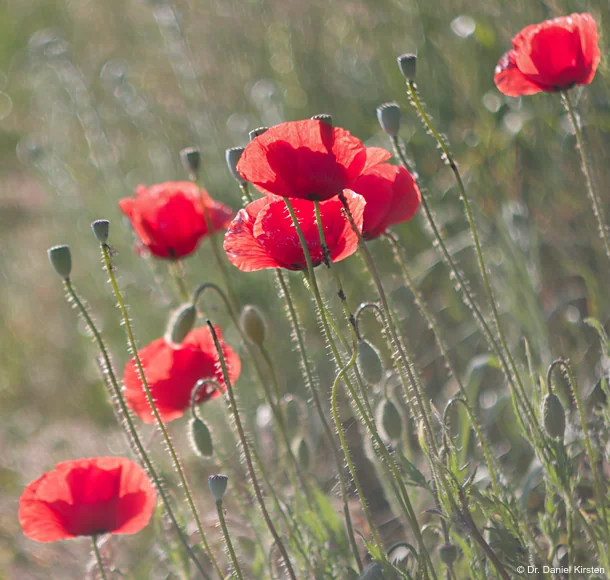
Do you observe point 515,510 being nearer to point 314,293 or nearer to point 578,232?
point 314,293

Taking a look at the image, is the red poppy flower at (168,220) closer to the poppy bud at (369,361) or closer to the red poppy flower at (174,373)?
the red poppy flower at (174,373)

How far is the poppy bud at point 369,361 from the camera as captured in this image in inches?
51.7

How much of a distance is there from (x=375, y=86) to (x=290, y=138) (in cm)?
213

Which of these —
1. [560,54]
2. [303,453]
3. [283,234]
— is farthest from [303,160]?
[303,453]

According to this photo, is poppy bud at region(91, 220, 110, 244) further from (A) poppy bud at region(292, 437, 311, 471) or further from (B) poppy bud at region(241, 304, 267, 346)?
(A) poppy bud at region(292, 437, 311, 471)

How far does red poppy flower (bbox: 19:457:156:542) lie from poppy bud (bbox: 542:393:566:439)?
0.72 m

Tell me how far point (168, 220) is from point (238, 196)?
1.33 metres

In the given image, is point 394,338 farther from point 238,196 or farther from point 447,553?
point 238,196

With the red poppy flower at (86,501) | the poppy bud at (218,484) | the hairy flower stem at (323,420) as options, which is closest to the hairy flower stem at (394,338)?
the hairy flower stem at (323,420)

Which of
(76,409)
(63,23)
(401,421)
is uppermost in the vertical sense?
(63,23)

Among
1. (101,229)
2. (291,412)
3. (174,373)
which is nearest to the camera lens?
(101,229)

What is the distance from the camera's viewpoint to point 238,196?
3.12m

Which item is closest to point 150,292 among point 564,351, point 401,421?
point 564,351

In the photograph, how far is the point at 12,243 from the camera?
4.82 m
